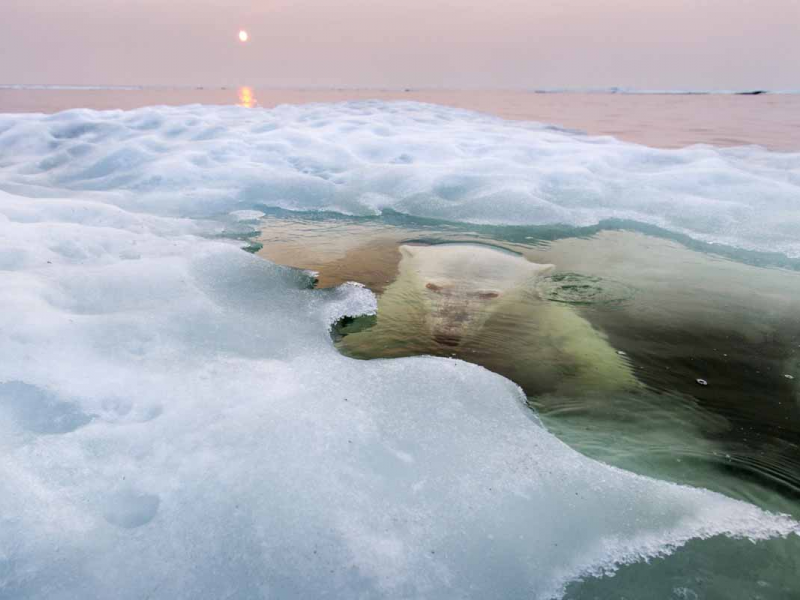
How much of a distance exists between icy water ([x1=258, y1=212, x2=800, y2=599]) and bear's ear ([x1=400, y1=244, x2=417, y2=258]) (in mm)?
80

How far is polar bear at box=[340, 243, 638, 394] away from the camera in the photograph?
2611 millimetres

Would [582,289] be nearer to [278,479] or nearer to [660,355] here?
[660,355]

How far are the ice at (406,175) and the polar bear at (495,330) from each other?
1.72m

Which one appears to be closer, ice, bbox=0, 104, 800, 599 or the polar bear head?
ice, bbox=0, 104, 800, 599

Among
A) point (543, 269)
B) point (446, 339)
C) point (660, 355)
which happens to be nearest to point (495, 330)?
point (446, 339)

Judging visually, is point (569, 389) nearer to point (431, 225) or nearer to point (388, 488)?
point (388, 488)

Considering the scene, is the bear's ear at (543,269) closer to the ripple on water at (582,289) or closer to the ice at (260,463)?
the ripple on water at (582,289)

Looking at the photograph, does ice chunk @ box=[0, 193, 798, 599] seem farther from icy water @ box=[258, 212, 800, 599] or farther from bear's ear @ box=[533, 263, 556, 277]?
bear's ear @ box=[533, 263, 556, 277]

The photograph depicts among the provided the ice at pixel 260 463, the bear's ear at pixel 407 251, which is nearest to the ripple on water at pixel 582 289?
the bear's ear at pixel 407 251

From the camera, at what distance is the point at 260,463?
1716 mm

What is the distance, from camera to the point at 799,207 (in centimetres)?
497

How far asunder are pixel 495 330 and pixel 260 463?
1725mm

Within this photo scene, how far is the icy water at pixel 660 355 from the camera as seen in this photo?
155 centimetres

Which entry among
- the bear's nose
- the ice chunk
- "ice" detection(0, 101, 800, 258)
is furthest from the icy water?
"ice" detection(0, 101, 800, 258)
